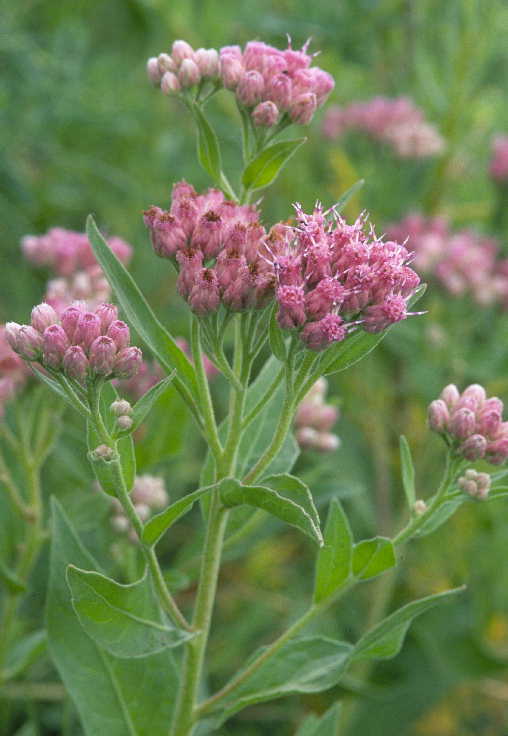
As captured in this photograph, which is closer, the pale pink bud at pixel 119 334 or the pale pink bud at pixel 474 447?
the pale pink bud at pixel 119 334

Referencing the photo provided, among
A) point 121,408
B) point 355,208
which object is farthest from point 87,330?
point 355,208

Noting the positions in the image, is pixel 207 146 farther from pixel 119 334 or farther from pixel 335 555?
pixel 335 555

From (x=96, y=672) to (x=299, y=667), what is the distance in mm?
414

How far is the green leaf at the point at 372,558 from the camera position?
1.64 meters

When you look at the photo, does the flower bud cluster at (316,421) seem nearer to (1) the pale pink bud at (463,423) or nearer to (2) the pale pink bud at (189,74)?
(1) the pale pink bud at (463,423)

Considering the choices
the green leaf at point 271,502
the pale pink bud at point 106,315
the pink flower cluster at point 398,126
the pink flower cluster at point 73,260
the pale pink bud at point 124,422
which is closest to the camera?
the green leaf at point 271,502

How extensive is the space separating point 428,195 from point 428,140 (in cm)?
35

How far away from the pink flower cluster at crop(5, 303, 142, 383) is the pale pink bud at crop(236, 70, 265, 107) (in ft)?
1.72

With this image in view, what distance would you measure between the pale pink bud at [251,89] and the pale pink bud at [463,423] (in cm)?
73

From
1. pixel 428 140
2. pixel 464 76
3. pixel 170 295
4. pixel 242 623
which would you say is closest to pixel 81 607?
pixel 242 623

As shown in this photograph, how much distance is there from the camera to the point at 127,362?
61.9 inches

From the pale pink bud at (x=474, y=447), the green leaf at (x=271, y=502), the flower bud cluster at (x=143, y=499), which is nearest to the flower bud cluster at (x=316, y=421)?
the flower bud cluster at (x=143, y=499)

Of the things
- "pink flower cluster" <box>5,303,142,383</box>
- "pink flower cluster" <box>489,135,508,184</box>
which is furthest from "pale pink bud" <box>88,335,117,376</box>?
"pink flower cluster" <box>489,135,508,184</box>

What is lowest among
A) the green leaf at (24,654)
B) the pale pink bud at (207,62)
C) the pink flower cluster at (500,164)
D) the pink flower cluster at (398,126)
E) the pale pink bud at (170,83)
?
the green leaf at (24,654)
